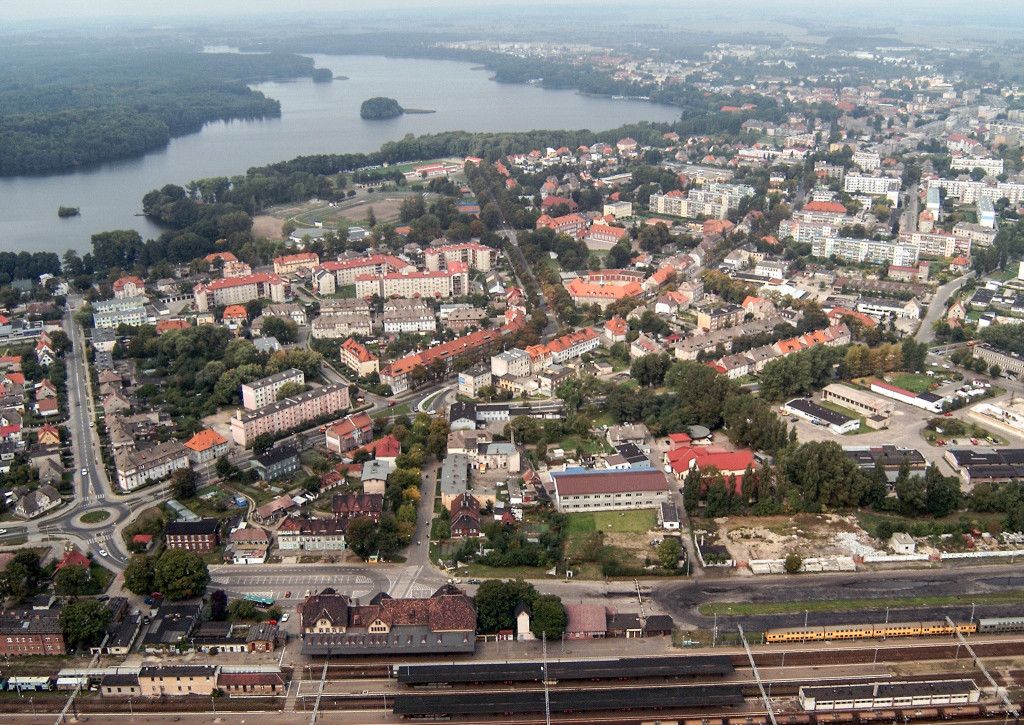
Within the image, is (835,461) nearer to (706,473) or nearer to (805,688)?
(706,473)

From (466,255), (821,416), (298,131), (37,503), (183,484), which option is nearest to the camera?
(37,503)

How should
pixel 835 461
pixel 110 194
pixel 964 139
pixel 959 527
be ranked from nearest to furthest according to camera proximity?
1. pixel 959 527
2. pixel 835 461
3. pixel 110 194
4. pixel 964 139

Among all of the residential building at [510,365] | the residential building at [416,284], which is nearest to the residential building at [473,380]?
the residential building at [510,365]

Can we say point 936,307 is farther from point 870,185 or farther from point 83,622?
point 83,622

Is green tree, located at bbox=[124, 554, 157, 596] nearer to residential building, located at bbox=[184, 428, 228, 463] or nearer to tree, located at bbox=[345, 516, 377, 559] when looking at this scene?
tree, located at bbox=[345, 516, 377, 559]

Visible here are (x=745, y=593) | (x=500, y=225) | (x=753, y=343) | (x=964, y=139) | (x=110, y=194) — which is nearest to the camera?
(x=745, y=593)

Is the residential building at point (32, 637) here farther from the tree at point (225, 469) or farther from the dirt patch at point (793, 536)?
the dirt patch at point (793, 536)

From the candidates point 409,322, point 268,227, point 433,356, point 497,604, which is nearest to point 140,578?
point 497,604

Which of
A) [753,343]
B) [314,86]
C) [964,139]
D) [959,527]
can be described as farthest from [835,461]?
[314,86]

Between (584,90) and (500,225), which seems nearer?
(500,225)
